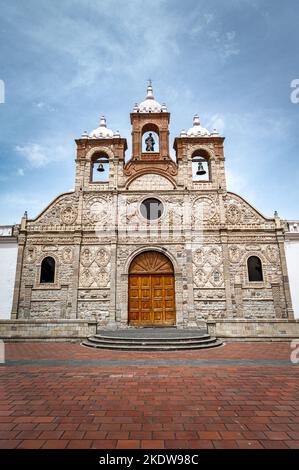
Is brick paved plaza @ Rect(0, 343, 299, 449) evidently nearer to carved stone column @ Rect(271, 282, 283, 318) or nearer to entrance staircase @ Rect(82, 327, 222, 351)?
entrance staircase @ Rect(82, 327, 222, 351)

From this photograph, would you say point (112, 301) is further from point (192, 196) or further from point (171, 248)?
point (192, 196)

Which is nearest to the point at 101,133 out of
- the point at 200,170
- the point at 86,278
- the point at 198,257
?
the point at 200,170

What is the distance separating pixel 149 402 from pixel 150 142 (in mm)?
15990

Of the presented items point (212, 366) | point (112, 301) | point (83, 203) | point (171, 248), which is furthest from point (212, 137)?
point (212, 366)

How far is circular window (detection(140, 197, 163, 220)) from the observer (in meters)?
16.3

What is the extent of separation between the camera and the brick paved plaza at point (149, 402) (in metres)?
3.08

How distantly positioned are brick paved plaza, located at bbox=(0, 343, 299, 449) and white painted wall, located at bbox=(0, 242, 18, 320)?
8.11 m

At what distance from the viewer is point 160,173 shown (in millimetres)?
16859

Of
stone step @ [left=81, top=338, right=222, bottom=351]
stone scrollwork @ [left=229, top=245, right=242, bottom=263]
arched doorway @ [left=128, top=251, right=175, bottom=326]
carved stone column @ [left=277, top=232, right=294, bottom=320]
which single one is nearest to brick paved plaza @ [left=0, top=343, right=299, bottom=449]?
stone step @ [left=81, top=338, right=222, bottom=351]

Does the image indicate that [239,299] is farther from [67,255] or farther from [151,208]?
[67,255]

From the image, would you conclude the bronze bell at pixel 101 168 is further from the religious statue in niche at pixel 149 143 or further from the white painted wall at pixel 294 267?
the white painted wall at pixel 294 267

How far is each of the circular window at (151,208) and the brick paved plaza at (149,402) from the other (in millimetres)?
9803

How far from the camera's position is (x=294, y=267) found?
15.2 metres

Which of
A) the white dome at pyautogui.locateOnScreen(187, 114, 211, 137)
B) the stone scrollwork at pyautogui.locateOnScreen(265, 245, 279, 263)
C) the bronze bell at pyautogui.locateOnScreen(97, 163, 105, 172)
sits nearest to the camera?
the stone scrollwork at pyautogui.locateOnScreen(265, 245, 279, 263)
